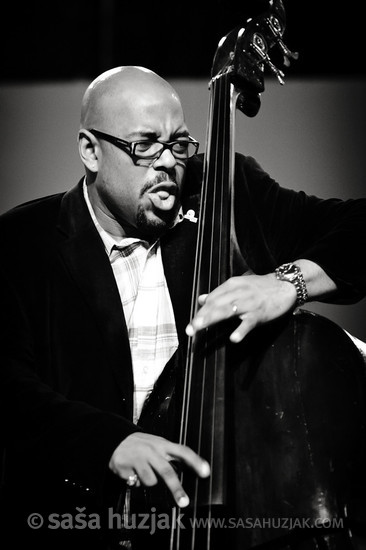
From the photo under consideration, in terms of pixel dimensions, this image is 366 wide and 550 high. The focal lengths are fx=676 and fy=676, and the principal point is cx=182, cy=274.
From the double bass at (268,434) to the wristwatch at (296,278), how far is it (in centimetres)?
7

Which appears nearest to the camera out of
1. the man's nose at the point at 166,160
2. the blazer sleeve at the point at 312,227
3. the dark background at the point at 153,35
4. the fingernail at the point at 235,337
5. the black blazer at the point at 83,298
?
the fingernail at the point at 235,337

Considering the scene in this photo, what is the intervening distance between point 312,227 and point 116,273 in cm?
44

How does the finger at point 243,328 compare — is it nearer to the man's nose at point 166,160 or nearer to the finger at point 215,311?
the finger at point 215,311

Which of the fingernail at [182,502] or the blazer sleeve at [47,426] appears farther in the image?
the blazer sleeve at [47,426]

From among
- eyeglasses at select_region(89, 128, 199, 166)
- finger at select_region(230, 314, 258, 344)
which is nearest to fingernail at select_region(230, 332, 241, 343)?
finger at select_region(230, 314, 258, 344)

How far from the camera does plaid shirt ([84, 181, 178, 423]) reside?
139cm

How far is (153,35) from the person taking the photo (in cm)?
197

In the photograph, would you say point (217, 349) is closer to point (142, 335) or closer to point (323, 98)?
point (142, 335)

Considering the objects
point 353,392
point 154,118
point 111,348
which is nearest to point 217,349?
point 353,392

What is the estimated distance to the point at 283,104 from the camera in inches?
81.7

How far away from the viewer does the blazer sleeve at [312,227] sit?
1268 millimetres

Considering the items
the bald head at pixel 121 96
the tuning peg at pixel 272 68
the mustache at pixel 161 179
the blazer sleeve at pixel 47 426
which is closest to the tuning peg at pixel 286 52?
the tuning peg at pixel 272 68

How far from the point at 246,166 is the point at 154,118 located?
307 millimetres

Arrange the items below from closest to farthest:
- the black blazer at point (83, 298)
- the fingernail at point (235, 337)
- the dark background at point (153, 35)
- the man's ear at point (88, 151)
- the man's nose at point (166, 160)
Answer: the fingernail at point (235, 337) → the black blazer at point (83, 298) → the man's nose at point (166, 160) → the man's ear at point (88, 151) → the dark background at point (153, 35)
